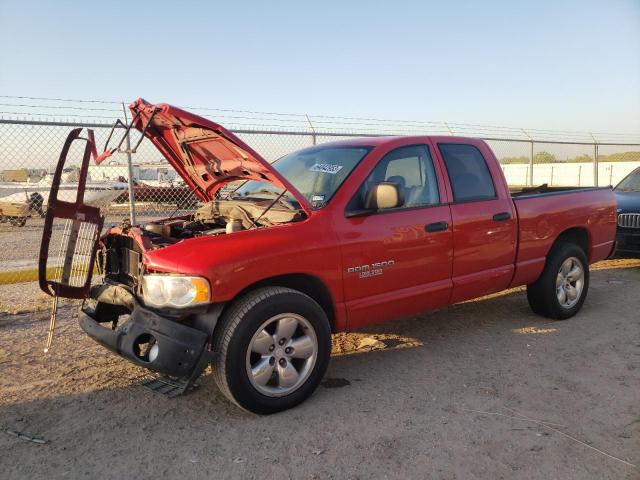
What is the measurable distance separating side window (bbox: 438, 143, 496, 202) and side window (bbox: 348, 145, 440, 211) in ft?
0.69

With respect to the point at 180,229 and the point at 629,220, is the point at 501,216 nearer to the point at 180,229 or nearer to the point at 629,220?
the point at 180,229

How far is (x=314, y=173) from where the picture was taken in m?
4.18

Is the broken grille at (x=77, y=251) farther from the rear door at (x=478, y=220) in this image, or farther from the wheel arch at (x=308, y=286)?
the rear door at (x=478, y=220)

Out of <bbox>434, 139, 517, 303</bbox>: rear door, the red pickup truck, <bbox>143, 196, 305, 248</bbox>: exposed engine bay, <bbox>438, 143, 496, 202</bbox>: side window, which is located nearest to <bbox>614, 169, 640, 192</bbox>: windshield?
the red pickup truck

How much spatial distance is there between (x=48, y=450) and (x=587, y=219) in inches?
208

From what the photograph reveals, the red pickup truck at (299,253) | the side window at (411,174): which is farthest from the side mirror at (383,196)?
the side window at (411,174)

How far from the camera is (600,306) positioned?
19.1 ft

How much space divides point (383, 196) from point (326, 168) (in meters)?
0.66

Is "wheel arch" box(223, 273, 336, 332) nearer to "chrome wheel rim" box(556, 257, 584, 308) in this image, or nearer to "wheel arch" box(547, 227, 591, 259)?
"chrome wheel rim" box(556, 257, 584, 308)

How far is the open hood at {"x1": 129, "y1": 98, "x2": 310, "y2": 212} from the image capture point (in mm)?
3496

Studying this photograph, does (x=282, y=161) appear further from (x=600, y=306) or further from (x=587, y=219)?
(x=600, y=306)

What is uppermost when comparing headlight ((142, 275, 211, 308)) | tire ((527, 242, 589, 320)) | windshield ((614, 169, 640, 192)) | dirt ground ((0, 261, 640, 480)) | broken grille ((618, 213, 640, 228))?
windshield ((614, 169, 640, 192))

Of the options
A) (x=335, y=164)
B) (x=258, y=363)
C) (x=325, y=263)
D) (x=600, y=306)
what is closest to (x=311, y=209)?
(x=325, y=263)

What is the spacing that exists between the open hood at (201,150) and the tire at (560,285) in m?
2.90
